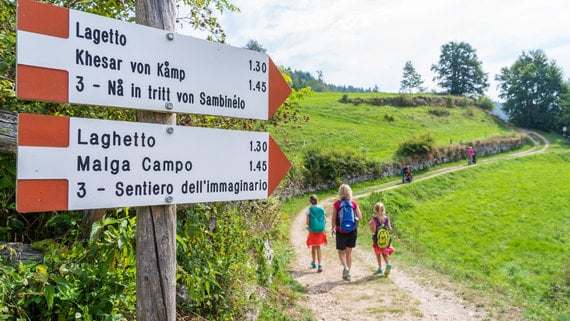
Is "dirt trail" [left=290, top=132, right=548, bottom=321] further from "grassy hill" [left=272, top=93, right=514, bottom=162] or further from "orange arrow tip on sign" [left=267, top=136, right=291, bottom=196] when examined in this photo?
"grassy hill" [left=272, top=93, right=514, bottom=162]

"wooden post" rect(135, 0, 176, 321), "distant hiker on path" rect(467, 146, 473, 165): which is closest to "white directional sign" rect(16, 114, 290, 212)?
"wooden post" rect(135, 0, 176, 321)

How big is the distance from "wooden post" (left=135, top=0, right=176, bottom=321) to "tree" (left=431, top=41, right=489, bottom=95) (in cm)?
10006

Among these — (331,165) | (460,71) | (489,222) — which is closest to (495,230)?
(489,222)

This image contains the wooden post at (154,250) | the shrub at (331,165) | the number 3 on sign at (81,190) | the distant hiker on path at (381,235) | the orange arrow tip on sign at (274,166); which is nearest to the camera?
the number 3 on sign at (81,190)

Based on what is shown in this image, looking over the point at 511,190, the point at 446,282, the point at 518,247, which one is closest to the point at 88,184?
the point at 446,282

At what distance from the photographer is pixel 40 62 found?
175 cm

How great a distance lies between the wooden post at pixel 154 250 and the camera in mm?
2111

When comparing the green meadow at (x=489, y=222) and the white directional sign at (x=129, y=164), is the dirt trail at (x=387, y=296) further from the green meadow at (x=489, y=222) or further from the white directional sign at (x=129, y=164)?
the white directional sign at (x=129, y=164)

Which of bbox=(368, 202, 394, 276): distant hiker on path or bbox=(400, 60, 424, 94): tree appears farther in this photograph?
bbox=(400, 60, 424, 94): tree

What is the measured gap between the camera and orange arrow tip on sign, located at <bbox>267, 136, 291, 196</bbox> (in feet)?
8.22

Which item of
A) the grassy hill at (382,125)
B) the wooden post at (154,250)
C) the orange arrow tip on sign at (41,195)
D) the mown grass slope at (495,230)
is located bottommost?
the mown grass slope at (495,230)

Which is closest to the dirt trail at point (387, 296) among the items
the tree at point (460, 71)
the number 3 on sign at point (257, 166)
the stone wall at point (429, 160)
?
the number 3 on sign at point (257, 166)

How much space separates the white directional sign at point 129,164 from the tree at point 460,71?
99.9 meters

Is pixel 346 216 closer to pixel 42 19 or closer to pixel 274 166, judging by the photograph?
pixel 274 166
